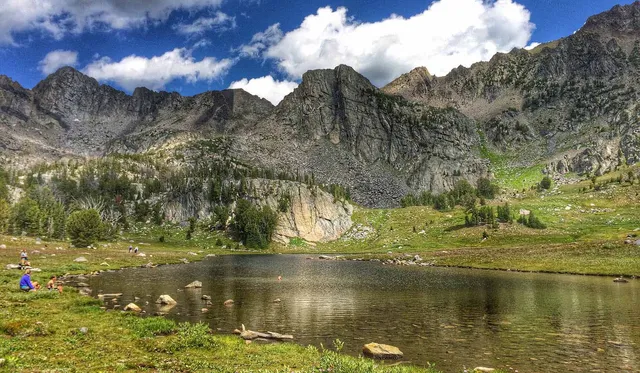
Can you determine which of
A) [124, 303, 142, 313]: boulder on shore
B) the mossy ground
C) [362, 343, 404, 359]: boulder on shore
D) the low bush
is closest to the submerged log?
the mossy ground

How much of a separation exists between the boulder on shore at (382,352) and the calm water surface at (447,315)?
30.3 inches

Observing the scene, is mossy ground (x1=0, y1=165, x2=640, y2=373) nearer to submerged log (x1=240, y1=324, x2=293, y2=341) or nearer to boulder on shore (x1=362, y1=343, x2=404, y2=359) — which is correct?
submerged log (x1=240, y1=324, x2=293, y2=341)

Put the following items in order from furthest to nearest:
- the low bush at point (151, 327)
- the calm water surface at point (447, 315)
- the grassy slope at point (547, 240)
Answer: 1. the grassy slope at point (547, 240)
2. the calm water surface at point (447, 315)
3. the low bush at point (151, 327)

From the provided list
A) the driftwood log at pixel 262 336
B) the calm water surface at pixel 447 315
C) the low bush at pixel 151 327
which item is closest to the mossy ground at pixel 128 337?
the low bush at pixel 151 327

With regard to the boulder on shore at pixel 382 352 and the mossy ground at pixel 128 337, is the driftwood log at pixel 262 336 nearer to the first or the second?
the mossy ground at pixel 128 337

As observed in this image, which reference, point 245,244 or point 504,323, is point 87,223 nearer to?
point 245,244

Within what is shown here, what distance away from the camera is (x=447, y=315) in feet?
127

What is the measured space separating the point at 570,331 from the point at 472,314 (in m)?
9.15

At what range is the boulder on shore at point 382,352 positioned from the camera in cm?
2466

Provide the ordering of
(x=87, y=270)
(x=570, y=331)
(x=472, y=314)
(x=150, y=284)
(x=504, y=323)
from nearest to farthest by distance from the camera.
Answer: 1. (x=570, y=331)
2. (x=504, y=323)
3. (x=472, y=314)
4. (x=150, y=284)
5. (x=87, y=270)

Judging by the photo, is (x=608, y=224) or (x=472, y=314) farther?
(x=608, y=224)

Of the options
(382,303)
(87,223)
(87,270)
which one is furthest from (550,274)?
(87,223)

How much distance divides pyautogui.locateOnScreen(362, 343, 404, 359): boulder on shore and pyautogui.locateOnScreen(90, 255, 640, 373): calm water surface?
0.77m

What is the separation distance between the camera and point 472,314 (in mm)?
39406
